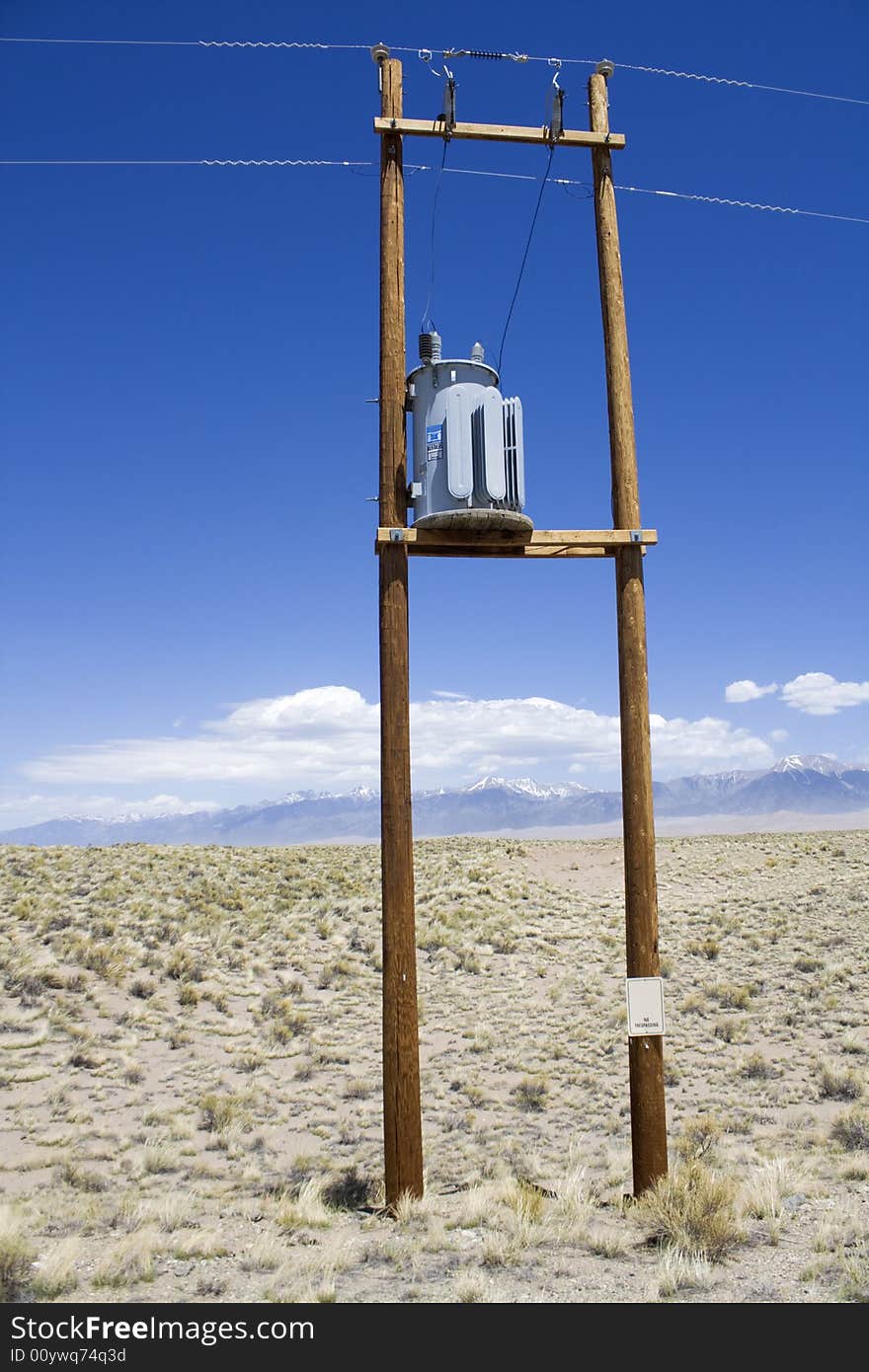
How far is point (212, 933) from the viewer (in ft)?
70.7

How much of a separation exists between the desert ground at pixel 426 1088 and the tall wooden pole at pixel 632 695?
2.21 feet

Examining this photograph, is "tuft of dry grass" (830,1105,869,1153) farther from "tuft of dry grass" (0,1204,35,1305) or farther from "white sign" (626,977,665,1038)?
"tuft of dry grass" (0,1204,35,1305)

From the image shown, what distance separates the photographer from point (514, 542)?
27.5ft

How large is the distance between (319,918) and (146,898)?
4.61m

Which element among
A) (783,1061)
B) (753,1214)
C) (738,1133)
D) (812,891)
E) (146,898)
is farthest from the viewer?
(812,891)

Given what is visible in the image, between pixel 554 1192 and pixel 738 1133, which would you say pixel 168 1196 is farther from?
pixel 738 1133

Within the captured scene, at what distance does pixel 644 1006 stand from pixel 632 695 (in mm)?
2857

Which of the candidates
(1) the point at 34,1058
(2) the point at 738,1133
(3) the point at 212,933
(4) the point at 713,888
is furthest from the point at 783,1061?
(4) the point at 713,888

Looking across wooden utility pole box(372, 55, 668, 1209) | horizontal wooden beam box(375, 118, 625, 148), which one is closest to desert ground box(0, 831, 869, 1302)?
wooden utility pole box(372, 55, 668, 1209)

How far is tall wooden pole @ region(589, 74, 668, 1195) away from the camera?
7996mm

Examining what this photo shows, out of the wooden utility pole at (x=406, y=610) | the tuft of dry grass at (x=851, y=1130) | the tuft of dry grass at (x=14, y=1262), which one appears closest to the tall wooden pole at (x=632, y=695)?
the wooden utility pole at (x=406, y=610)

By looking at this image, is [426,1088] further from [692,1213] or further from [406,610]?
[406,610]

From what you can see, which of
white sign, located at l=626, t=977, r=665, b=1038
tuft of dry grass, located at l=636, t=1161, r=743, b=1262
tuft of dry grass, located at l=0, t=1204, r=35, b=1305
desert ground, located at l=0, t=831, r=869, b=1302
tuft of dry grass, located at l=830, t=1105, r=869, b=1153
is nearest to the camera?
tuft of dry grass, located at l=0, t=1204, r=35, b=1305

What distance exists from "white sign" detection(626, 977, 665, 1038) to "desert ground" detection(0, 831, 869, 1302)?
1.28 metres
